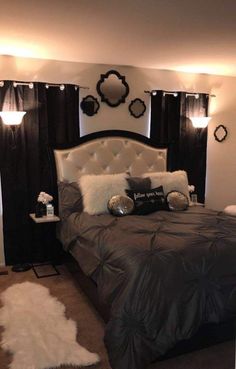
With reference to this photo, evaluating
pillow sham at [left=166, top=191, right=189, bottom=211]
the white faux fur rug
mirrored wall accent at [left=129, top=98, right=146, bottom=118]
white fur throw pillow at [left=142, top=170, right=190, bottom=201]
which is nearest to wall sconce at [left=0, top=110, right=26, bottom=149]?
mirrored wall accent at [left=129, top=98, right=146, bottom=118]

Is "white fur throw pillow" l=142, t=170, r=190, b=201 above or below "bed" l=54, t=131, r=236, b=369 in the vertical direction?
above

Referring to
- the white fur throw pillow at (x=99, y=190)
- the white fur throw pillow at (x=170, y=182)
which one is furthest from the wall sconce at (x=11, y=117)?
the white fur throw pillow at (x=170, y=182)

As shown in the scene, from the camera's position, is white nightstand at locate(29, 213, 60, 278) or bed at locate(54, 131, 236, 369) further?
white nightstand at locate(29, 213, 60, 278)

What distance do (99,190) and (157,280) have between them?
1625mm

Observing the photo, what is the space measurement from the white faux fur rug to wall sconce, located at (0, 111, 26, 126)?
176 centimetres

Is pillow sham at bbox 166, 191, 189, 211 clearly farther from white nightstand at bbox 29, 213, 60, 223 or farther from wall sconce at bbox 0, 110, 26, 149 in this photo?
wall sconce at bbox 0, 110, 26, 149

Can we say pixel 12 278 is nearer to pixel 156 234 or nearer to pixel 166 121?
pixel 156 234

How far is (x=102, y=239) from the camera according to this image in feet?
9.07

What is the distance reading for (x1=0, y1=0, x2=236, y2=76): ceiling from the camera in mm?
2375

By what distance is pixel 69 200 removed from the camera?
372 cm

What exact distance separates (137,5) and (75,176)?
2.14m

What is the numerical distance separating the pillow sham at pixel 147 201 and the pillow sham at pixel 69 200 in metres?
0.56

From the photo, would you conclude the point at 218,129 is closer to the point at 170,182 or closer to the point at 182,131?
the point at 182,131

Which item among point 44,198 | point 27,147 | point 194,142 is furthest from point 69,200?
point 194,142
